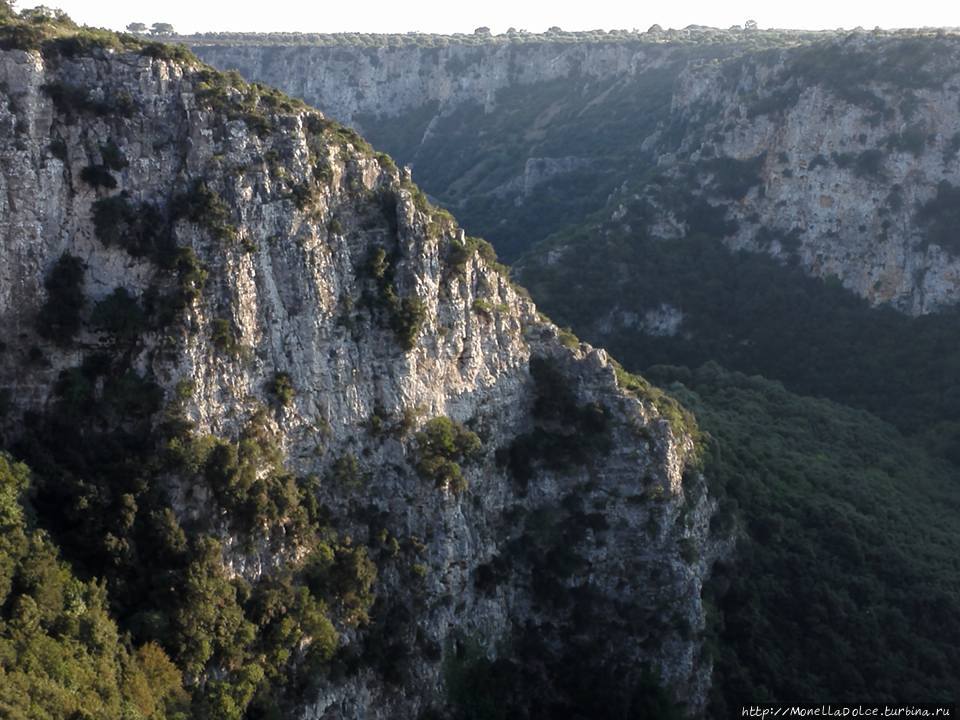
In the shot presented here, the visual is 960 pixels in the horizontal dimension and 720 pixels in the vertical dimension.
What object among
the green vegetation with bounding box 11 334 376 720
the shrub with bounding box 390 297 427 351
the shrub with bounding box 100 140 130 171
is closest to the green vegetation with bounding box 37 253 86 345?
the green vegetation with bounding box 11 334 376 720

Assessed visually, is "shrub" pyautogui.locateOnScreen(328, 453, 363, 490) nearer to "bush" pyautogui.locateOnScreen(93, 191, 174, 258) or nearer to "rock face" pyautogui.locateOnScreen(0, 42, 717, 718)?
"rock face" pyautogui.locateOnScreen(0, 42, 717, 718)

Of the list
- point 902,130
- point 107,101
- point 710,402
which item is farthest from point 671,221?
point 107,101

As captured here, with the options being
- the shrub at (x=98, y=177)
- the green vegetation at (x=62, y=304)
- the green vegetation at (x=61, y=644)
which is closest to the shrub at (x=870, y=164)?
the shrub at (x=98, y=177)

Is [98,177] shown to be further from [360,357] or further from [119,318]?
[360,357]

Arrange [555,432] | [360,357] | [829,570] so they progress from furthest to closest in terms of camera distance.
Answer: [829,570]
[555,432]
[360,357]

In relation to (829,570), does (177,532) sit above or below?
above

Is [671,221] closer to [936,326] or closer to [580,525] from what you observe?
[936,326]

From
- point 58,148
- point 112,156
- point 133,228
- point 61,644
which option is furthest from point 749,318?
point 61,644
